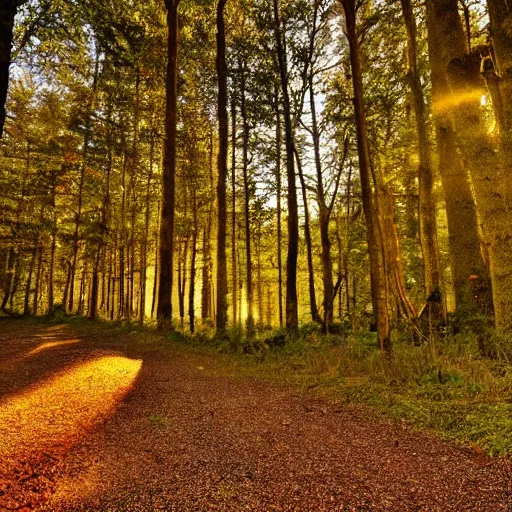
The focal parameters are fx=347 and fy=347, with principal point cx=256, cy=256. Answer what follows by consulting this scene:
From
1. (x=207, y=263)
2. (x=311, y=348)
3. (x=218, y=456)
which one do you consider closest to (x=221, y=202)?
(x=311, y=348)

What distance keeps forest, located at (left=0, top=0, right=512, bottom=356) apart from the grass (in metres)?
0.61

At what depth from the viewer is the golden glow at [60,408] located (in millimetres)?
3158

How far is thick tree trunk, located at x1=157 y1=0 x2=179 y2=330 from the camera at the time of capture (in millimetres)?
12278

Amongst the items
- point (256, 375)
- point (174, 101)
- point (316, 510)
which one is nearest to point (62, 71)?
point (174, 101)

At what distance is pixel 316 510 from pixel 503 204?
5.98 metres

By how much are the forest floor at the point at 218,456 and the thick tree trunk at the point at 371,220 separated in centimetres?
202

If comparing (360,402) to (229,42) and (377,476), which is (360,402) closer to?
(377,476)

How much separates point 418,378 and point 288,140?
32.9 ft

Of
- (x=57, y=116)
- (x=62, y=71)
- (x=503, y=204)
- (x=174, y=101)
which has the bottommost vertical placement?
(x=503, y=204)

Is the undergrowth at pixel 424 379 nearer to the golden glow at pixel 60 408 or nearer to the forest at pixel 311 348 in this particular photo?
the forest at pixel 311 348

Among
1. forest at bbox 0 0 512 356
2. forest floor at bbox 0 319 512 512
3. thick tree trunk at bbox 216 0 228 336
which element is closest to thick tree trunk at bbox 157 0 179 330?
forest at bbox 0 0 512 356

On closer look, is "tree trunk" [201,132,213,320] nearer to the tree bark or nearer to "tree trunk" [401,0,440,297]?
"tree trunk" [401,0,440,297]

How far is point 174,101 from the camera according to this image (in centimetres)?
1335

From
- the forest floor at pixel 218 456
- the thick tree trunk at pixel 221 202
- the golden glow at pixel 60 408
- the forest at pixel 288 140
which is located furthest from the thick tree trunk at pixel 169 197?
the forest floor at pixel 218 456
